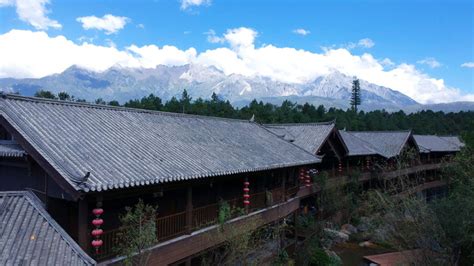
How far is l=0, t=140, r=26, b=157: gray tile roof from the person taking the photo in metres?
12.0

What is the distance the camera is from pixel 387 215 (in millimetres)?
20984

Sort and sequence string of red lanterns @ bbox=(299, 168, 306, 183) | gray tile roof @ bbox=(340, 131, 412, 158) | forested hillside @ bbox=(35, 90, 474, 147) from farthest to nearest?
forested hillside @ bbox=(35, 90, 474, 147) → gray tile roof @ bbox=(340, 131, 412, 158) → string of red lanterns @ bbox=(299, 168, 306, 183)

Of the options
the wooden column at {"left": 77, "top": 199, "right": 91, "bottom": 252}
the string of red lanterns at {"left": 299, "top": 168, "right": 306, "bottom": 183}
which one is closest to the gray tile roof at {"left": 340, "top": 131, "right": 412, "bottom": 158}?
the string of red lanterns at {"left": 299, "top": 168, "right": 306, "bottom": 183}

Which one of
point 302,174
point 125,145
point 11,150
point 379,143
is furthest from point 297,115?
point 11,150

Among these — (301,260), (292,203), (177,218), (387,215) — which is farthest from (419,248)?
(177,218)

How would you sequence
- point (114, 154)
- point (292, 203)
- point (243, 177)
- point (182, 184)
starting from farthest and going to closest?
point (292, 203) < point (243, 177) < point (182, 184) < point (114, 154)

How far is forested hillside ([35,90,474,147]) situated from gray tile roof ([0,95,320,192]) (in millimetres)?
31893

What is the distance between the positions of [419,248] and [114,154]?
13.4 metres

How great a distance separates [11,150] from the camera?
12.1 meters

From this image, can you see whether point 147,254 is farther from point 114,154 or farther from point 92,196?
point 114,154

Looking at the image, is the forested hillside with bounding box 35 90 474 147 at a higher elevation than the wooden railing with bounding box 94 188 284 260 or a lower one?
higher

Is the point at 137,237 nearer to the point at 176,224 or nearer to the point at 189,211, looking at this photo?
the point at 189,211

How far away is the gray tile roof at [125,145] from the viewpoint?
11586mm

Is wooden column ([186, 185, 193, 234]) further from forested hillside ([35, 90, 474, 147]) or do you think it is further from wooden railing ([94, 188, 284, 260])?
forested hillside ([35, 90, 474, 147])
